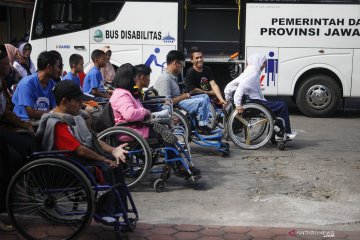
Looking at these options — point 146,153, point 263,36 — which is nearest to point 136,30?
point 263,36

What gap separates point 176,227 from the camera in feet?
15.6

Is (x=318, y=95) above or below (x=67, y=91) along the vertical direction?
below

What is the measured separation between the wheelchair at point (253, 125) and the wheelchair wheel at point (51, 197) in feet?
12.7

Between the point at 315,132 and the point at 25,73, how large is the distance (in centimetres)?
494

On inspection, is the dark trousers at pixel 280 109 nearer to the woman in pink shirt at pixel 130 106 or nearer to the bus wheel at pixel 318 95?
the woman in pink shirt at pixel 130 106

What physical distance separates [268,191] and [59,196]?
242 centimetres

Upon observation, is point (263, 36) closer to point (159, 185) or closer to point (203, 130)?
point (203, 130)

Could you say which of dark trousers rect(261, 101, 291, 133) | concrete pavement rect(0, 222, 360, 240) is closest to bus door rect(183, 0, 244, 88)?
dark trousers rect(261, 101, 291, 133)

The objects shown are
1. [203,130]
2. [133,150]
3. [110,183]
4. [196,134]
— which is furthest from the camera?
[203,130]

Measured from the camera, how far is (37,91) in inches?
218

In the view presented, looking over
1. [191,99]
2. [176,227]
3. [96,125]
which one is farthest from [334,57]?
[176,227]

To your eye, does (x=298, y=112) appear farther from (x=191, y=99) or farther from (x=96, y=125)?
(x=96, y=125)

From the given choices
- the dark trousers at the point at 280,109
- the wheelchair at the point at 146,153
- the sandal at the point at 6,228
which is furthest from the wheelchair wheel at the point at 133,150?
the dark trousers at the point at 280,109

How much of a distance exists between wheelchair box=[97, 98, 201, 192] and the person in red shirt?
1034 millimetres
